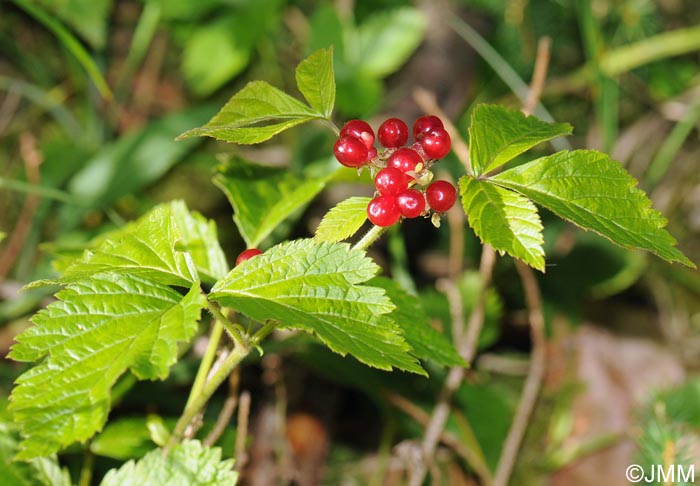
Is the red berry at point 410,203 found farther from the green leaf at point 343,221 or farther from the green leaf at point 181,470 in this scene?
the green leaf at point 181,470

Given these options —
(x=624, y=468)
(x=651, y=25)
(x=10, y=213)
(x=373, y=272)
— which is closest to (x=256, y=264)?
(x=373, y=272)

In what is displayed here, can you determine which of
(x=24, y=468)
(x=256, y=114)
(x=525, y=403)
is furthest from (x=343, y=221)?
(x=525, y=403)

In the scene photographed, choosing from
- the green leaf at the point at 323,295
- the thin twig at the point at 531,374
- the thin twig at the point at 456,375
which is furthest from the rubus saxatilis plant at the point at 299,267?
the thin twig at the point at 531,374

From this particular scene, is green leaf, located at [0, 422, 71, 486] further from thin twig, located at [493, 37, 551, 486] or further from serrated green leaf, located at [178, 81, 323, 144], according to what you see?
thin twig, located at [493, 37, 551, 486]

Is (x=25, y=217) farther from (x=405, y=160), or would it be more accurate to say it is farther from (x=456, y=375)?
(x=405, y=160)

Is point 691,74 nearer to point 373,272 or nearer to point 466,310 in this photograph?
point 466,310

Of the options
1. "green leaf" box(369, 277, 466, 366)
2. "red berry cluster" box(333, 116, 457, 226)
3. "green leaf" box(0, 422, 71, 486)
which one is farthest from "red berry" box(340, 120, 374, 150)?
"green leaf" box(0, 422, 71, 486)
